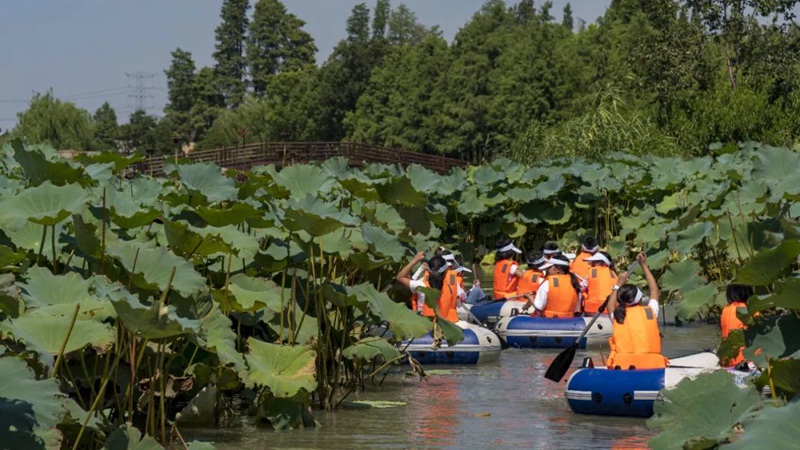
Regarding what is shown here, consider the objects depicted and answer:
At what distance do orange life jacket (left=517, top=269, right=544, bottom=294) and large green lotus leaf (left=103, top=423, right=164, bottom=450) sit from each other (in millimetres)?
11367

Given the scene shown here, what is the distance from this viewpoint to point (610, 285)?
53.6 feet

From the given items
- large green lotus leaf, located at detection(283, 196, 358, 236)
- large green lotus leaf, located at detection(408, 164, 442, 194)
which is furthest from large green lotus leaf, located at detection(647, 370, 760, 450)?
large green lotus leaf, located at detection(408, 164, 442, 194)

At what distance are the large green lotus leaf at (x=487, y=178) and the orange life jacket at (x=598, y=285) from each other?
940 centimetres

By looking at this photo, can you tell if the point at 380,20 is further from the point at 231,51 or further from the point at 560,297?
the point at 560,297

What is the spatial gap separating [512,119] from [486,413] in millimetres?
50276

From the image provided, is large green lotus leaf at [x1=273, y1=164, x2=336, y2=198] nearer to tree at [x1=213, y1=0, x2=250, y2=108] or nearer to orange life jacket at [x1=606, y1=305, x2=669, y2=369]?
orange life jacket at [x1=606, y1=305, x2=669, y2=369]

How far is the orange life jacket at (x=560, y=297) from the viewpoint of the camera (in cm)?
1639

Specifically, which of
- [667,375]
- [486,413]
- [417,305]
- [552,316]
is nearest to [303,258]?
[486,413]

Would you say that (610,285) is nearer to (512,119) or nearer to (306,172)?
(306,172)

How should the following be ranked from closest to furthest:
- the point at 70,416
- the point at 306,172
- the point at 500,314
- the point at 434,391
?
the point at 70,416, the point at 306,172, the point at 434,391, the point at 500,314

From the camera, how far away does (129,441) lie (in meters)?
6.34

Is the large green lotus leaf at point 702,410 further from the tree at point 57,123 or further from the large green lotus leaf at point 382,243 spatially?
the tree at point 57,123

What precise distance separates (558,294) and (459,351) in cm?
204

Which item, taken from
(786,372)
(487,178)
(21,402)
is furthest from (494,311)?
(21,402)
